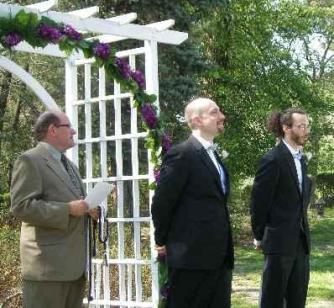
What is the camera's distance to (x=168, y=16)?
936 centimetres

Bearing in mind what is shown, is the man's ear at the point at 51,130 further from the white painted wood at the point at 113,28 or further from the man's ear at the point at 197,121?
the white painted wood at the point at 113,28

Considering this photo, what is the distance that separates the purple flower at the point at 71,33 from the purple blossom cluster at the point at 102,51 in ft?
0.59

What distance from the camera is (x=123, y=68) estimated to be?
5.04m

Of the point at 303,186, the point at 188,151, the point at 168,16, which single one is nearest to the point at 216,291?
the point at 188,151

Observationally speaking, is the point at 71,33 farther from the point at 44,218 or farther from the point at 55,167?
the point at 44,218

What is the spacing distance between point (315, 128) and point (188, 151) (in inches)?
385

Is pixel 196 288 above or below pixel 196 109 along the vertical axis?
below

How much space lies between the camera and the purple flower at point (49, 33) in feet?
14.7

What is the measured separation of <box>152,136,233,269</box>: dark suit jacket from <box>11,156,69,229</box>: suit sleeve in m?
0.55

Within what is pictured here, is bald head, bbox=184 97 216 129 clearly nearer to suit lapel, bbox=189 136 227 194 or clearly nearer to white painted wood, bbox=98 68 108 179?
suit lapel, bbox=189 136 227 194

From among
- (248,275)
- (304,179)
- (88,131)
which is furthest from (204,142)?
(248,275)

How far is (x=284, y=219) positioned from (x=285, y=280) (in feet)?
1.35

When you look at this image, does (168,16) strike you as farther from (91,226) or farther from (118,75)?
(91,226)

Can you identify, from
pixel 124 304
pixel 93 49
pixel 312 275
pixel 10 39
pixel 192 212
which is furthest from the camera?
pixel 312 275
